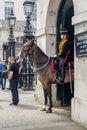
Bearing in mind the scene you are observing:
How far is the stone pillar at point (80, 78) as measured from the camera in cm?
761

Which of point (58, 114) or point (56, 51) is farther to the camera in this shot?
point (56, 51)

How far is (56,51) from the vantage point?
1070cm

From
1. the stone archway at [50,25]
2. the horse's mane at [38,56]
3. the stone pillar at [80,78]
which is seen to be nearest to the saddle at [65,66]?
the horse's mane at [38,56]

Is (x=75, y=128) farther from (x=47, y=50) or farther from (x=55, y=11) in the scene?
(x=55, y=11)

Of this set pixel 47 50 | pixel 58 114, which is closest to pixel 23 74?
pixel 47 50

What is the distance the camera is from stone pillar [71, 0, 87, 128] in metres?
7.61

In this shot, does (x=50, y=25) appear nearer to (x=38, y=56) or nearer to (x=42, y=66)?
(x=38, y=56)

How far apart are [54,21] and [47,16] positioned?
0.30m

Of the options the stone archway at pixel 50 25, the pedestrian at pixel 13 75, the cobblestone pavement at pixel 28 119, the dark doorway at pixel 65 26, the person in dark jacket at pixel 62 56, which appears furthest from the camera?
the pedestrian at pixel 13 75

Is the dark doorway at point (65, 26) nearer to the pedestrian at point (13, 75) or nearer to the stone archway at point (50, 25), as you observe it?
the stone archway at point (50, 25)

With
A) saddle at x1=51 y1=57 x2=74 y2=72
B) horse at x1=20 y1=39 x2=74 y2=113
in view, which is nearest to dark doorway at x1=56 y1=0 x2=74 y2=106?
horse at x1=20 y1=39 x2=74 y2=113

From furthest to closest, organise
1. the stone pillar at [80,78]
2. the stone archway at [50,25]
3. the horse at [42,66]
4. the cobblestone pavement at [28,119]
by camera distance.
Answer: the stone archway at [50,25] < the horse at [42,66] < the cobblestone pavement at [28,119] < the stone pillar at [80,78]

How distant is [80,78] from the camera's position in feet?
26.0

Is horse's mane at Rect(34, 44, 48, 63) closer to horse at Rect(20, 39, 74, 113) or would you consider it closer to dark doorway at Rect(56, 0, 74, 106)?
horse at Rect(20, 39, 74, 113)
